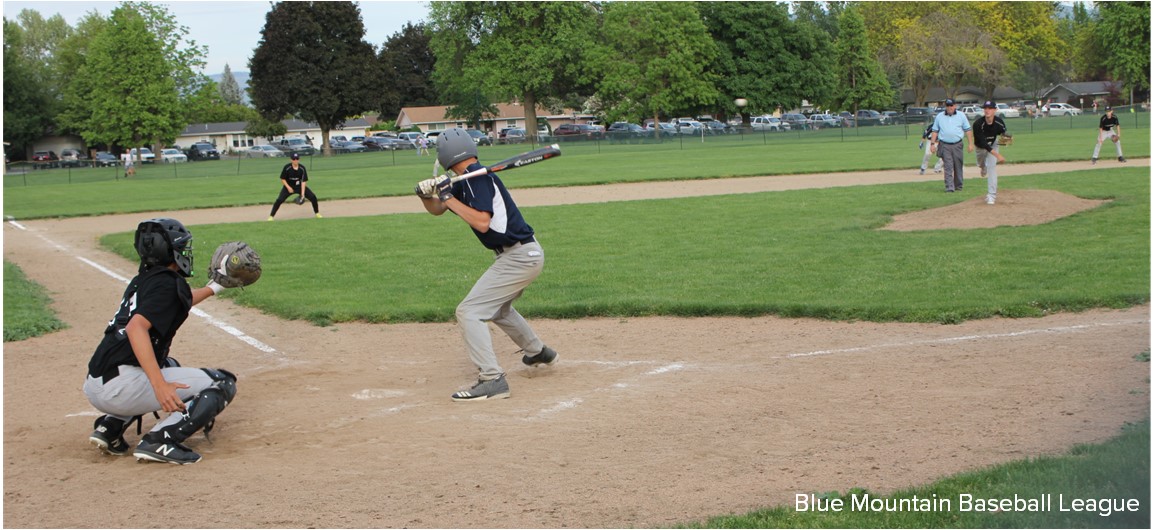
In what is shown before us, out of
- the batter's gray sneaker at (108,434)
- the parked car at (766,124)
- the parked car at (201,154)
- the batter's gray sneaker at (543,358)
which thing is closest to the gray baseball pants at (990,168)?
the batter's gray sneaker at (543,358)

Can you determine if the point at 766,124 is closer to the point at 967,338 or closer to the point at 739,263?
the point at 739,263

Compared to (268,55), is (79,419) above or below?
below

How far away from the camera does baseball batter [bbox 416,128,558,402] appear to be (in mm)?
7531

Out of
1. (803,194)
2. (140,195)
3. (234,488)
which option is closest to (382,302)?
(234,488)

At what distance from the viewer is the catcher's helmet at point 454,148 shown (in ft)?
25.1

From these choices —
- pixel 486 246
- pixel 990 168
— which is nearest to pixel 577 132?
pixel 990 168

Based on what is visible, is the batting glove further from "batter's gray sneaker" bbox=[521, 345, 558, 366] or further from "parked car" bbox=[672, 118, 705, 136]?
"parked car" bbox=[672, 118, 705, 136]

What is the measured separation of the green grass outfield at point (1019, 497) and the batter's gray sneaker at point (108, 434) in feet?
12.6

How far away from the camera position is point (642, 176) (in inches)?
1321

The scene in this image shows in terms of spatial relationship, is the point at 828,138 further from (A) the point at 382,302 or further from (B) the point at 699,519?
(B) the point at 699,519

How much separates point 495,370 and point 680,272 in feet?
19.2

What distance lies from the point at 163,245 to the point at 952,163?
18208 mm

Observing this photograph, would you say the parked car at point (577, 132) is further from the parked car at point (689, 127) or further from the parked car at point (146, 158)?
the parked car at point (146, 158)

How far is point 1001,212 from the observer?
16.6m
